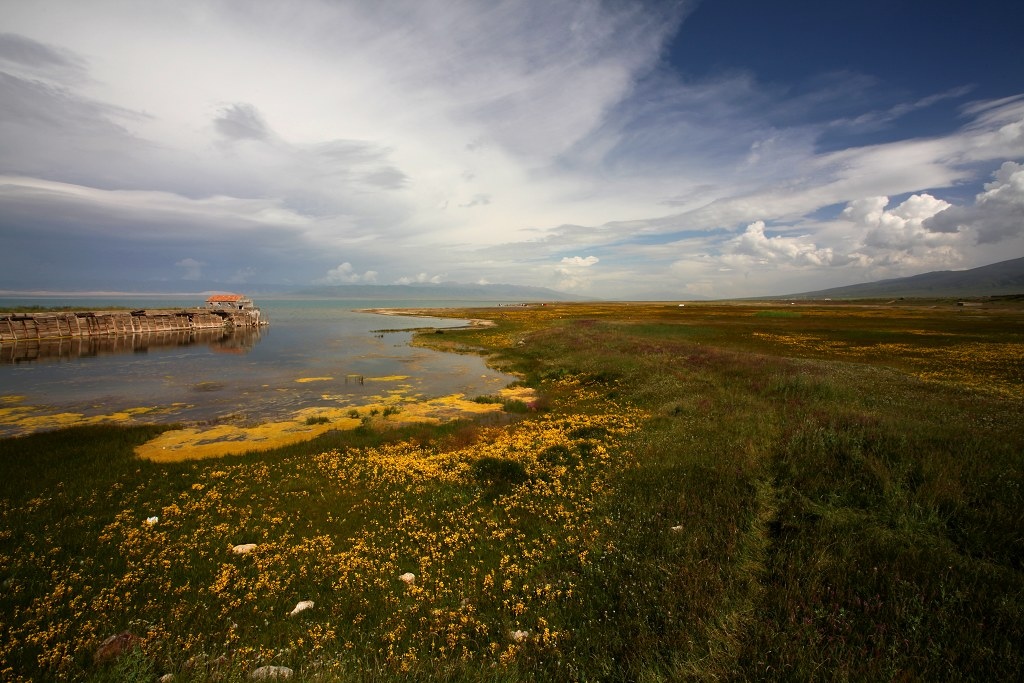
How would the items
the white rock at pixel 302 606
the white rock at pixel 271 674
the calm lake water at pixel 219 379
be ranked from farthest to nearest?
the calm lake water at pixel 219 379 < the white rock at pixel 302 606 < the white rock at pixel 271 674

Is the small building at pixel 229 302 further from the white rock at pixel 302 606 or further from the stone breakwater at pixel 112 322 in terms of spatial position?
the white rock at pixel 302 606

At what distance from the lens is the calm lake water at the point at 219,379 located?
24719 mm

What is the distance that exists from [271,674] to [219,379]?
110ft

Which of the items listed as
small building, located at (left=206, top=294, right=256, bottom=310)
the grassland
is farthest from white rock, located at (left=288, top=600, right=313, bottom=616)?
small building, located at (left=206, top=294, right=256, bottom=310)

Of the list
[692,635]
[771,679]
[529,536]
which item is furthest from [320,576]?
[771,679]

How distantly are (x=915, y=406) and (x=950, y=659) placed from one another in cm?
1797

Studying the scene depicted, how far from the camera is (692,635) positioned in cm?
650

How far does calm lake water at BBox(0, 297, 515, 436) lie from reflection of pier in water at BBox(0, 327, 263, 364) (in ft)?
1.34

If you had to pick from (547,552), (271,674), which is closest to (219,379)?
(271,674)

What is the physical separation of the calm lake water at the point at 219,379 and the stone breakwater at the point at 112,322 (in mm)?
10768

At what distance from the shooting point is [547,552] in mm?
9977

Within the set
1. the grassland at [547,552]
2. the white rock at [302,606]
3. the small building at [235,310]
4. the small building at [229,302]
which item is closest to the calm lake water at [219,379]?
the grassland at [547,552]

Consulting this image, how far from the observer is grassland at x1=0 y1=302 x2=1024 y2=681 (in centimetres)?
636

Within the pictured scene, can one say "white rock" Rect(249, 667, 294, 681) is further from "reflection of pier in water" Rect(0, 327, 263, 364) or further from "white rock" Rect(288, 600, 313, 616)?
"reflection of pier in water" Rect(0, 327, 263, 364)
